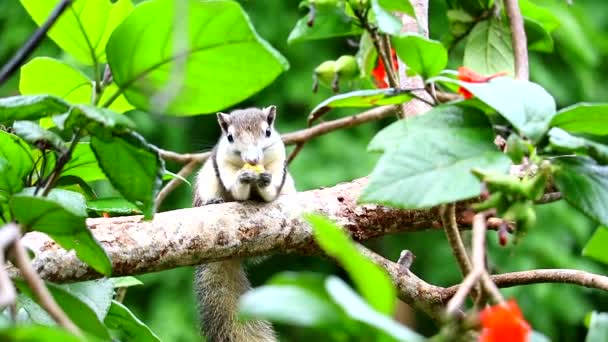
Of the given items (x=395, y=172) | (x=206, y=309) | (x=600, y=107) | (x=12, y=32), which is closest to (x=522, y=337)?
(x=395, y=172)

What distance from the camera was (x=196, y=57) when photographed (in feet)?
2.90

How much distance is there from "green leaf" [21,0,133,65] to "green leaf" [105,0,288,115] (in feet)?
0.35

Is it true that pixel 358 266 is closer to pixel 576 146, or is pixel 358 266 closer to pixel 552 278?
pixel 576 146

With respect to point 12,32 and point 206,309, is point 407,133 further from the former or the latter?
point 12,32

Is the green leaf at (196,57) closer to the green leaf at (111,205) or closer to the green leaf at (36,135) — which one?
the green leaf at (36,135)

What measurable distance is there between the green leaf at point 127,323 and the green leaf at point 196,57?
285mm

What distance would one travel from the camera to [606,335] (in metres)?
0.68

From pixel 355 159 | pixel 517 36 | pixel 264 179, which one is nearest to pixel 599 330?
pixel 517 36

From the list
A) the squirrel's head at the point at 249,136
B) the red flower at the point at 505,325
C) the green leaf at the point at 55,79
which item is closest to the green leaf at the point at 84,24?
the green leaf at the point at 55,79

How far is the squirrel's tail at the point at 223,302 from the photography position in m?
1.72

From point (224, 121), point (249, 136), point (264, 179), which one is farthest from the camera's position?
point (224, 121)

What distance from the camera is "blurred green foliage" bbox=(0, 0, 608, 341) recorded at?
4.01m

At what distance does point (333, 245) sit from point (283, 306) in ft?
0.17

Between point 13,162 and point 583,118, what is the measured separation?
59 centimetres
